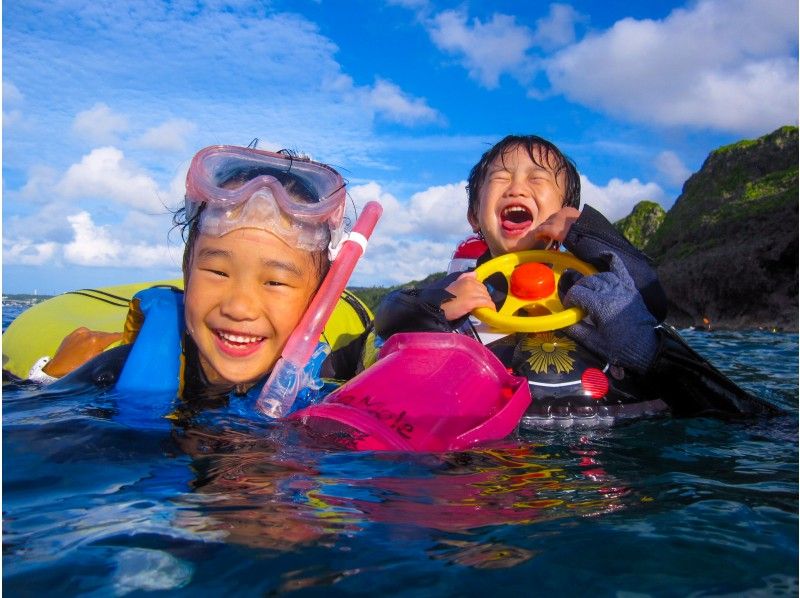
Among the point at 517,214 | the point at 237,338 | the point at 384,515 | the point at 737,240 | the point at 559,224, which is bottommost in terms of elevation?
the point at 384,515

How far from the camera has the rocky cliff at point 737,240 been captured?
1470 cm

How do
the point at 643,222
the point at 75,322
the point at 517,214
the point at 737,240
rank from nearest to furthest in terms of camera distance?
the point at 517,214
the point at 75,322
the point at 737,240
the point at 643,222

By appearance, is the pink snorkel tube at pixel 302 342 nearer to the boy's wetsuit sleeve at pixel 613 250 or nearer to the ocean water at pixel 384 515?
the ocean water at pixel 384 515

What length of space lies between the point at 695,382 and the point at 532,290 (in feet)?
2.79

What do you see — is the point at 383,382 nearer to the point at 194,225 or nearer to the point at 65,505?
the point at 65,505

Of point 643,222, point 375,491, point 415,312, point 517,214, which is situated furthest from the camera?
point 643,222

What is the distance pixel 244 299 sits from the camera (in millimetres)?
3148

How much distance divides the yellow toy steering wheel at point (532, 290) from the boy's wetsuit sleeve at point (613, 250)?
8 centimetres

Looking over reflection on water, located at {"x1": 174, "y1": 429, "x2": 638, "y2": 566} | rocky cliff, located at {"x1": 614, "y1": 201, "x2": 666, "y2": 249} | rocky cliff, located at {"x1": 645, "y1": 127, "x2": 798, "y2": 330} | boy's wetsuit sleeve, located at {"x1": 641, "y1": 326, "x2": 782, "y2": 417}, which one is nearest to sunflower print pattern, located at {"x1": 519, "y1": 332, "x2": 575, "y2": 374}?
boy's wetsuit sleeve, located at {"x1": 641, "y1": 326, "x2": 782, "y2": 417}

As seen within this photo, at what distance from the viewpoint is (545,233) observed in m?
3.60

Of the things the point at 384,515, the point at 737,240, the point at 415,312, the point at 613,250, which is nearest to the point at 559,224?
the point at 613,250

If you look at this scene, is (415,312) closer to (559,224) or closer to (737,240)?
(559,224)

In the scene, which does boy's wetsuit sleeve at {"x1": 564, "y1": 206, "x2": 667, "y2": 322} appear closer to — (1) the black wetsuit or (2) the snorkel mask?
(1) the black wetsuit

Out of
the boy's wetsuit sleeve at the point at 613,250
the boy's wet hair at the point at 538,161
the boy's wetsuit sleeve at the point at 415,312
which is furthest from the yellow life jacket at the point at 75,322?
the boy's wetsuit sleeve at the point at 613,250
